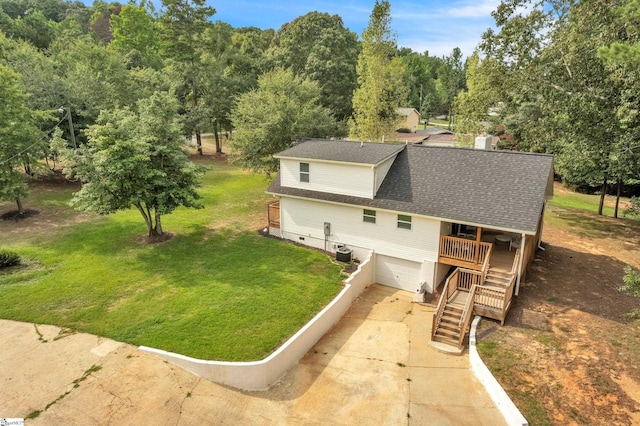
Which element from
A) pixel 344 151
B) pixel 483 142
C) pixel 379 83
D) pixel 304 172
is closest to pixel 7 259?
pixel 304 172

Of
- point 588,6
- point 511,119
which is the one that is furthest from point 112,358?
point 511,119

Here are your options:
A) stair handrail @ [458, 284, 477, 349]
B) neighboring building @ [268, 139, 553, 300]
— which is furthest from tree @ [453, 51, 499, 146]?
stair handrail @ [458, 284, 477, 349]

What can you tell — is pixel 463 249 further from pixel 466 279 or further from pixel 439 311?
pixel 439 311

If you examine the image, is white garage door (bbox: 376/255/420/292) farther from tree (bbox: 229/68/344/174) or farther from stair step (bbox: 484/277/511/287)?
tree (bbox: 229/68/344/174)

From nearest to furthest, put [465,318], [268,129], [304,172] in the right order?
[465,318], [304,172], [268,129]

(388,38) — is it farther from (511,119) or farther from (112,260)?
(112,260)
